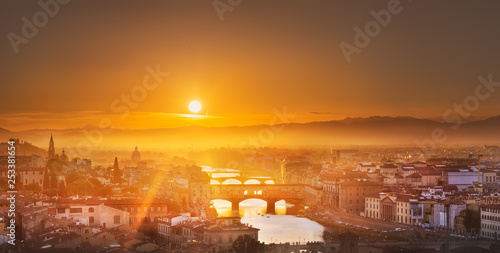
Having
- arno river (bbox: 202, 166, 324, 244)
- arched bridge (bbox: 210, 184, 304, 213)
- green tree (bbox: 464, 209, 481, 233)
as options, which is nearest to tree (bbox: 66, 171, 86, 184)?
arno river (bbox: 202, 166, 324, 244)

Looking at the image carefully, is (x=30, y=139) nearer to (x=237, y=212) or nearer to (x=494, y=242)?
(x=237, y=212)

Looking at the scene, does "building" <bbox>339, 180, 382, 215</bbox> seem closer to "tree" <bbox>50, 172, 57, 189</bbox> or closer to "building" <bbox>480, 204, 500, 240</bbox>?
"building" <bbox>480, 204, 500, 240</bbox>

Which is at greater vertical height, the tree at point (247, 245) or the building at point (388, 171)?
the building at point (388, 171)

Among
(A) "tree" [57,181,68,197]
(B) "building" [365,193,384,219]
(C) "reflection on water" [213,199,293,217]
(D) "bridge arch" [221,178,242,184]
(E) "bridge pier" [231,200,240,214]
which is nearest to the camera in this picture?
(B) "building" [365,193,384,219]

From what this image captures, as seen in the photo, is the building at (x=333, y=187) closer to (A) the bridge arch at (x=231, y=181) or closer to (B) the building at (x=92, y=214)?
(B) the building at (x=92, y=214)

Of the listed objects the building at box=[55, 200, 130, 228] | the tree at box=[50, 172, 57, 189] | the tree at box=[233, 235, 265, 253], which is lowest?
the tree at box=[233, 235, 265, 253]

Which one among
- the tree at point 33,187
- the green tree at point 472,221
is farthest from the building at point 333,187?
the tree at point 33,187
